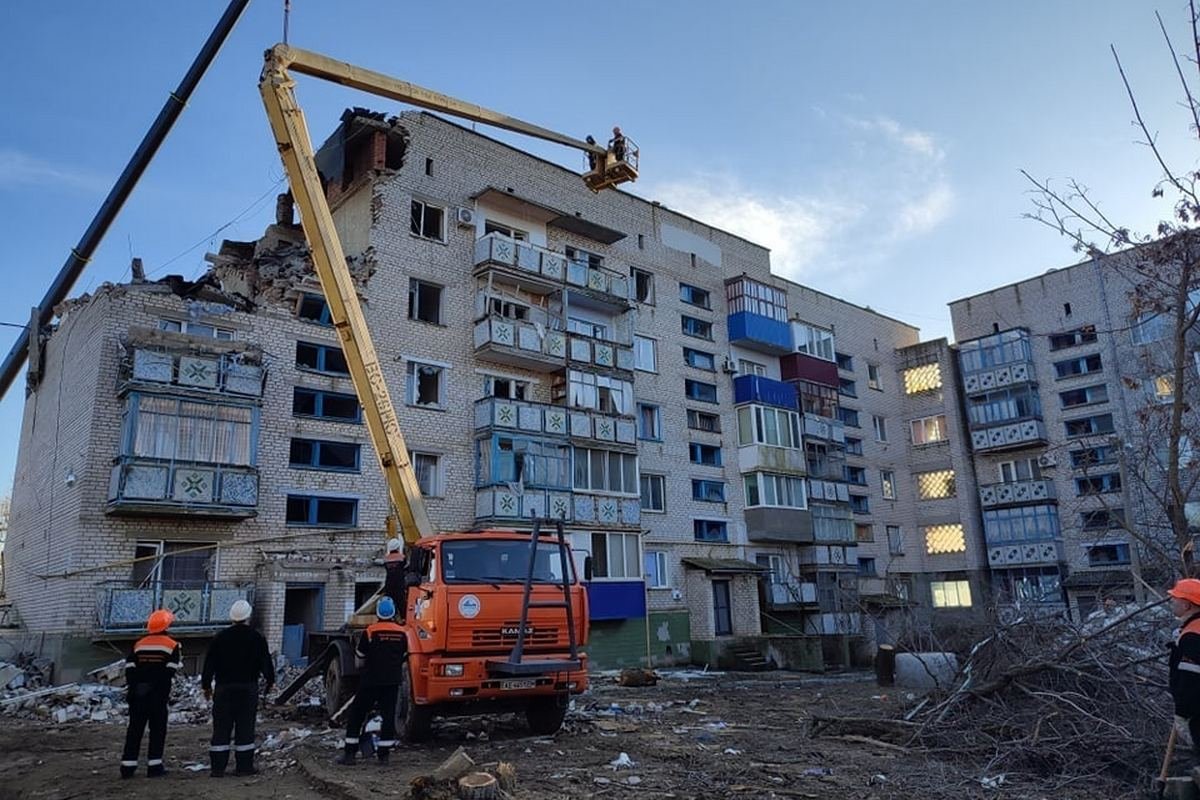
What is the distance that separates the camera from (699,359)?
114ft

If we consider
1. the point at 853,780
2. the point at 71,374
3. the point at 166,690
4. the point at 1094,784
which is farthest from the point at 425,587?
the point at 71,374

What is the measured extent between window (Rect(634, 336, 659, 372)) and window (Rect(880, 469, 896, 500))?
1676cm

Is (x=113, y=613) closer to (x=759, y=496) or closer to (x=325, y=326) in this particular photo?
(x=325, y=326)

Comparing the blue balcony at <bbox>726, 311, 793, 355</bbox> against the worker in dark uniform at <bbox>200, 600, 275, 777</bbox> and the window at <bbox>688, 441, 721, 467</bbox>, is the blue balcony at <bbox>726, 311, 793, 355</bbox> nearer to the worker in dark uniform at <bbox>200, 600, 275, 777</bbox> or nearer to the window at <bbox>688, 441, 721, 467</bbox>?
the window at <bbox>688, 441, 721, 467</bbox>

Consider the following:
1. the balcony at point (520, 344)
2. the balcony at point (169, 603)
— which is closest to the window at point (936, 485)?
the balcony at point (520, 344)

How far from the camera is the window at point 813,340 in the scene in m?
38.9

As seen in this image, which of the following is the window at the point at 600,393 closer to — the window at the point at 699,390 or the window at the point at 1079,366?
the window at the point at 699,390

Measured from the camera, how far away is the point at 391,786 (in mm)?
8062

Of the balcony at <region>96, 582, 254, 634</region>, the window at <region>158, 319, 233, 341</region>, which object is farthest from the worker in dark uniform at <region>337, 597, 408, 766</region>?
the window at <region>158, 319, 233, 341</region>

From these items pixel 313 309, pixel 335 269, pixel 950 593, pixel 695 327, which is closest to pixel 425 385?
pixel 313 309

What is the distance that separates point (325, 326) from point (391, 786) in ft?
58.8

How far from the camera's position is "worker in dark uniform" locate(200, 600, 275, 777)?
29.8 feet

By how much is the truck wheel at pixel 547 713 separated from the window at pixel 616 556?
1546 cm

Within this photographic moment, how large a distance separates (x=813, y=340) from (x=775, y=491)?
28.4 ft
